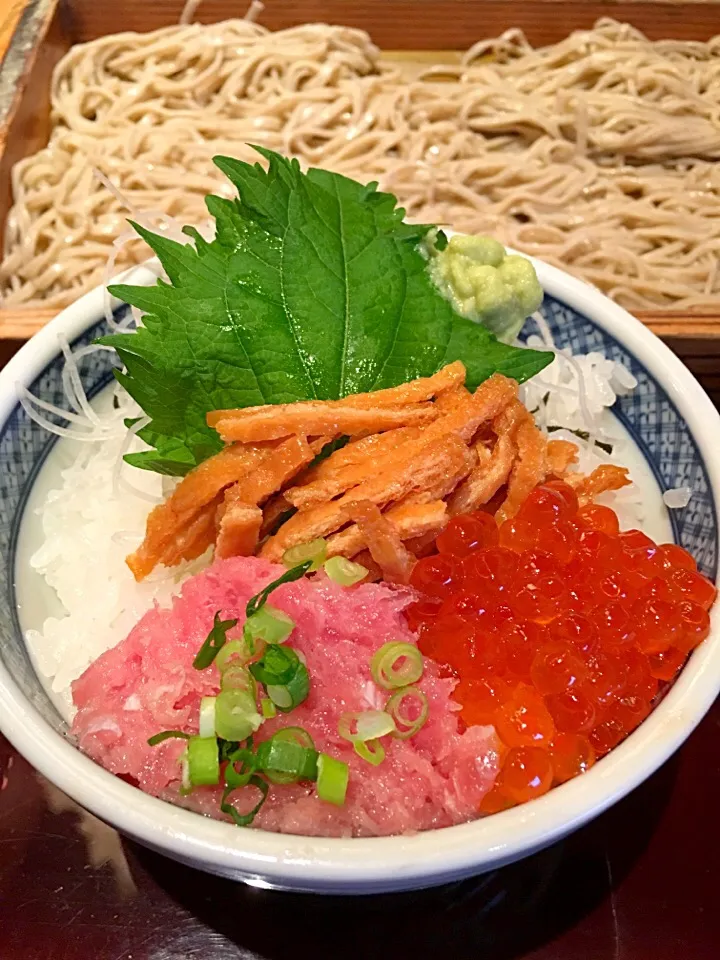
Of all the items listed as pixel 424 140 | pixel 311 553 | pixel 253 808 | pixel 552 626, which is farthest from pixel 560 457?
pixel 424 140

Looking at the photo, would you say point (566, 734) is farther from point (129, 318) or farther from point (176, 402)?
point (129, 318)

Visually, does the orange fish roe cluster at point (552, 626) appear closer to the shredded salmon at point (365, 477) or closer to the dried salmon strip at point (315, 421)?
the shredded salmon at point (365, 477)

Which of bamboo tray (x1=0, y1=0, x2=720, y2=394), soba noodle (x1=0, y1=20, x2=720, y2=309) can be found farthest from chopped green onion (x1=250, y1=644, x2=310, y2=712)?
bamboo tray (x1=0, y1=0, x2=720, y2=394)

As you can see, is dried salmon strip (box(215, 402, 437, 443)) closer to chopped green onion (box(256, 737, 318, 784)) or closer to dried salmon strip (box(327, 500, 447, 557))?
dried salmon strip (box(327, 500, 447, 557))

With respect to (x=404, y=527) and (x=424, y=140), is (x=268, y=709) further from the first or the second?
(x=424, y=140)

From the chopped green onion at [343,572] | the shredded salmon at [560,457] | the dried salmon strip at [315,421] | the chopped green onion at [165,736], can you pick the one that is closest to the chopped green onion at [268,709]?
the chopped green onion at [165,736]

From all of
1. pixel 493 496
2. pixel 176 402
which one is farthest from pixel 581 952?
pixel 176 402
